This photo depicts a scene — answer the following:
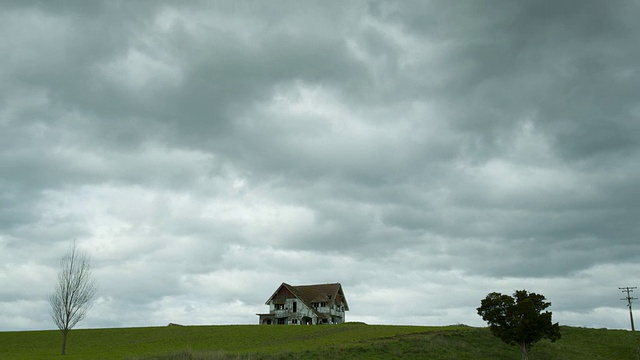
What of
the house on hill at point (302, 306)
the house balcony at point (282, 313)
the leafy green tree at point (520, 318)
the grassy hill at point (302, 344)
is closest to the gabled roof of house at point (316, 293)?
the house on hill at point (302, 306)

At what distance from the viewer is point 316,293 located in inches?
4390

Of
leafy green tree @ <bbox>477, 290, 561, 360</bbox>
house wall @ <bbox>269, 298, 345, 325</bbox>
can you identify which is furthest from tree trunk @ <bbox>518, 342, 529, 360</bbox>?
house wall @ <bbox>269, 298, 345, 325</bbox>

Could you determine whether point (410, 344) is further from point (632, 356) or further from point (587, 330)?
point (587, 330)

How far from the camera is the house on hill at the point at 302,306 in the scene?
348 feet

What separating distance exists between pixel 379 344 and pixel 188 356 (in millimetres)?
20642

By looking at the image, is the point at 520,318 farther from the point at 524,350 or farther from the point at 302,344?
the point at 302,344

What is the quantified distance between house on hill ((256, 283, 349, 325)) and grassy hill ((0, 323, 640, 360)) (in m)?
19.7

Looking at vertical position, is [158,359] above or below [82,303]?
below

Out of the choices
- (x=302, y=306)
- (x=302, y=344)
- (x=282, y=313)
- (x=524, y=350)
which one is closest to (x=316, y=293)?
(x=302, y=306)

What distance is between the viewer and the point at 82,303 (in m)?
65.2

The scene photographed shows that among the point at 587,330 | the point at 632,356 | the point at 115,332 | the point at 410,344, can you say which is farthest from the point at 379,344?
the point at 115,332

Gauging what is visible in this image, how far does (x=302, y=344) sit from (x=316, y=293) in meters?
50.3

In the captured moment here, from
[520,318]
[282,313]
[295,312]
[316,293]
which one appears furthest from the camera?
[316,293]

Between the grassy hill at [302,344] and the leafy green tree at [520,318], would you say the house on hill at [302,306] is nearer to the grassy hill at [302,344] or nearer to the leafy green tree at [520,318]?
the grassy hill at [302,344]
